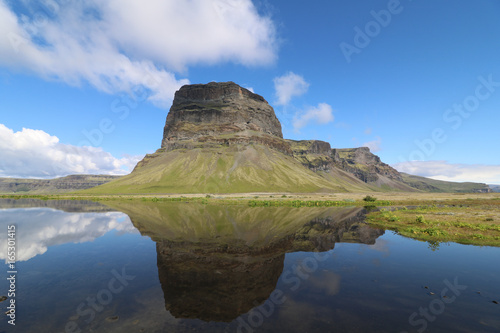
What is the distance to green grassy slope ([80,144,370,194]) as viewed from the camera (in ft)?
493

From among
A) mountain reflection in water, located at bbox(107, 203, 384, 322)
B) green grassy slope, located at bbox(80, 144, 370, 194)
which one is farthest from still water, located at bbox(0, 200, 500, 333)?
green grassy slope, located at bbox(80, 144, 370, 194)

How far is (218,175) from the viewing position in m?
163

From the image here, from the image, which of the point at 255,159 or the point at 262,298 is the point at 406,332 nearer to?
the point at 262,298

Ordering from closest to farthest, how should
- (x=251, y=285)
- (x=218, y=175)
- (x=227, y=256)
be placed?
(x=251, y=285), (x=227, y=256), (x=218, y=175)

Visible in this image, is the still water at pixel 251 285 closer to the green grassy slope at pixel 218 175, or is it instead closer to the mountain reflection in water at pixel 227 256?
the mountain reflection in water at pixel 227 256

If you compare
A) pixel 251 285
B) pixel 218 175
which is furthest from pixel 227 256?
pixel 218 175

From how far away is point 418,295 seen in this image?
12523 millimetres

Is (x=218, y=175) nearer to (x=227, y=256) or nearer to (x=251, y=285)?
(x=227, y=256)

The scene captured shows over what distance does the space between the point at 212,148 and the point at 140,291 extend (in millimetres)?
186170

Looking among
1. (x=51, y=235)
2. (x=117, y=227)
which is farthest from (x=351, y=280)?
(x=51, y=235)

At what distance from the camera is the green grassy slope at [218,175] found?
150 metres

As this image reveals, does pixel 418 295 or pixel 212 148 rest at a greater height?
pixel 212 148

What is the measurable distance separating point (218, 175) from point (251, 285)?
150781 millimetres

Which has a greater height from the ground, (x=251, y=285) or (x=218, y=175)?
(x=218, y=175)
